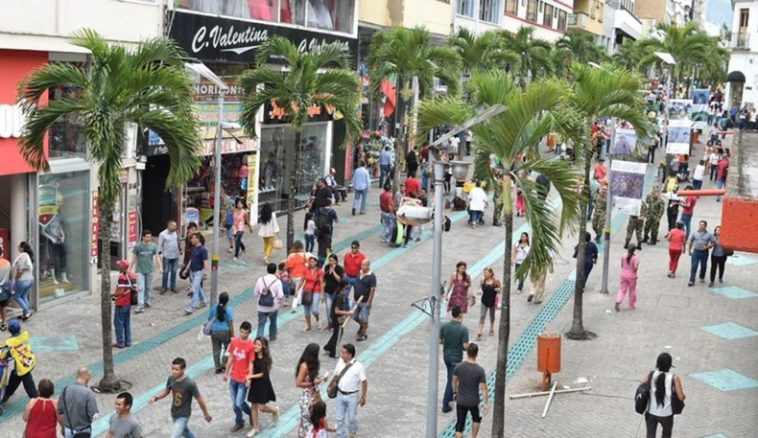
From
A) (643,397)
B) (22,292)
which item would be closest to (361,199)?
(22,292)

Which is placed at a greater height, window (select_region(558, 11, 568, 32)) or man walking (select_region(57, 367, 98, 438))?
window (select_region(558, 11, 568, 32))

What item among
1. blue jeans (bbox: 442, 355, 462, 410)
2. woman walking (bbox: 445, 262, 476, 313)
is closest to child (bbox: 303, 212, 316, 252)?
woman walking (bbox: 445, 262, 476, 313)

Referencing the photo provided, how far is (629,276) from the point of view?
21.0 meters

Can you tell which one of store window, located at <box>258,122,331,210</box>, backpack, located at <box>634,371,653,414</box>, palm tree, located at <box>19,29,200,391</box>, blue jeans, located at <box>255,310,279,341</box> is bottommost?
blue jeans, located at <box>255,310,279,341</box>

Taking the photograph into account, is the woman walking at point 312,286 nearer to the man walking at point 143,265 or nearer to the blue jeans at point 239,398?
the man walking at point 143,265

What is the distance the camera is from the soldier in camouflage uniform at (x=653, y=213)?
91.5 ft

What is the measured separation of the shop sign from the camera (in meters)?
24.0

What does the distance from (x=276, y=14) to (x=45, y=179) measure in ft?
35.8

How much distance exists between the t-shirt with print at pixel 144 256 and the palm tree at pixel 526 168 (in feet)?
26.4

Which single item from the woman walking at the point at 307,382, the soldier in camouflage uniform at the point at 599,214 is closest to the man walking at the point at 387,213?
the soldier in camouflage uniform at the point at 599,214

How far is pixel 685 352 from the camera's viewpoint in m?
18.6

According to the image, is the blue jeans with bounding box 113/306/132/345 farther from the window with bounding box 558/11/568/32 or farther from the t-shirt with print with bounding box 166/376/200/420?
the window with bounding box 558/11/568/32

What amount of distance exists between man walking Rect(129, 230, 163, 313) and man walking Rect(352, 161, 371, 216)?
10948 mm

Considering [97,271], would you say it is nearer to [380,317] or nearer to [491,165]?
[380,317]
